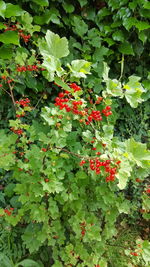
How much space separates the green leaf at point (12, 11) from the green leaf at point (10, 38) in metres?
0.11

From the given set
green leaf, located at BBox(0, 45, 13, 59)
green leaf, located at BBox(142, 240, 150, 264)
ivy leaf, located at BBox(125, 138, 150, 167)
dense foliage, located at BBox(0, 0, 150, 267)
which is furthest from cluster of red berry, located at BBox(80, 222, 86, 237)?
green leaf, located at BBox(0, 45, 13, 59)

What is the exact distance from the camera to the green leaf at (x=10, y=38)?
1.69 metres

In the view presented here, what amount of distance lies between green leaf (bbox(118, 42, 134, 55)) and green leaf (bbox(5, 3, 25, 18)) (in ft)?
2.68

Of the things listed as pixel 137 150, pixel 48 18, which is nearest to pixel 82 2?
pixel 48 18

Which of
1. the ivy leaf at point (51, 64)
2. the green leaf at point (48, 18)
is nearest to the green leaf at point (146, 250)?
the ivy leaf at point (51, 64)

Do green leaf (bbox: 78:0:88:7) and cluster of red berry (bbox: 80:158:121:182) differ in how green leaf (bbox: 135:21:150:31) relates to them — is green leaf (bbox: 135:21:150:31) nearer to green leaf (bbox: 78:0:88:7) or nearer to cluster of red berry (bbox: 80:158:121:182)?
green leaf (bbox: 78:0:88:7)

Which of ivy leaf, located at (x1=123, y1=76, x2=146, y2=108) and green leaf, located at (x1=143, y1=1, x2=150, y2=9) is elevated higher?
green leaf, located at (x1=143, y1=1, x2=150, y2=9)

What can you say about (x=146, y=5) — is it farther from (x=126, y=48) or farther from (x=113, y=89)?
(x=113, y=89)

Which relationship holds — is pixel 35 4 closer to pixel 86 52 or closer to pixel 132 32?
pixel 86 52

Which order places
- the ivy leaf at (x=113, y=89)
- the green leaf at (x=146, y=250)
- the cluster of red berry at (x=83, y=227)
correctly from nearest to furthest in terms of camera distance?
the ivy leaf at (x=113, y=89) → the cluster of red berry at (x=83, y=227) → the green leaf at (x=146, y=250)

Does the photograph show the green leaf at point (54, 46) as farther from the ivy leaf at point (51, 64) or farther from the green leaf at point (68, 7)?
the green leaf at point (68, 7)

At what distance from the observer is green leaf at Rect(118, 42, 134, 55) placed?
2.08 meters

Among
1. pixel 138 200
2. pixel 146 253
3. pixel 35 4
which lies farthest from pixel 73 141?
pixel 138 200

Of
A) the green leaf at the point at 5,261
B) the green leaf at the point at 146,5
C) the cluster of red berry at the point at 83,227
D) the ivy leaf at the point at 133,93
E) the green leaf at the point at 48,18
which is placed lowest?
the green leaf at the point at 5,261
